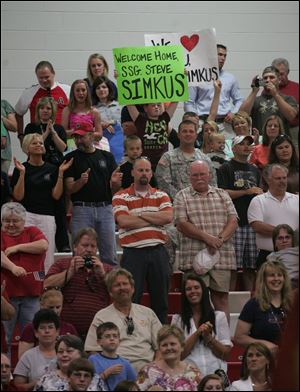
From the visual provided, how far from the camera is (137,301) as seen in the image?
32.6 ft

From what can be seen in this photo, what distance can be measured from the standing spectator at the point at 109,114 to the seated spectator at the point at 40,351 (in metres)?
3.91

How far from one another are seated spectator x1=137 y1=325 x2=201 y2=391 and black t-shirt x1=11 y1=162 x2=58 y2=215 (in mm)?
2266

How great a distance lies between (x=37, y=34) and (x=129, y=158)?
13.4 ft

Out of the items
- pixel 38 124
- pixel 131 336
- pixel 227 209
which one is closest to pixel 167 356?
pixel 131 336

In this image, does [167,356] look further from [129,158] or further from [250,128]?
[250,128]

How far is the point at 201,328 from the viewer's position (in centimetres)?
912

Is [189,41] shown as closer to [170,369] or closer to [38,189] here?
[38,189]

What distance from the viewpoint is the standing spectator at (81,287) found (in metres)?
9.43

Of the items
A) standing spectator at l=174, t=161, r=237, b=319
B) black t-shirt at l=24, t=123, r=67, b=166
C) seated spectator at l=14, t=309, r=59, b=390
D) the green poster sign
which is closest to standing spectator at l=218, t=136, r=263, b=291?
standing spectator at l=174, t=161, r=237, b=319

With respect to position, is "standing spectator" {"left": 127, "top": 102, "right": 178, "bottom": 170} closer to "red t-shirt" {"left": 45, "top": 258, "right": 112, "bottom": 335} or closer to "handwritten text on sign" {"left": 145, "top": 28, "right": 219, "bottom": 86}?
"handwritten text on sign" {"left": 145, "top": 28, "right": 219, "bottom": 86}

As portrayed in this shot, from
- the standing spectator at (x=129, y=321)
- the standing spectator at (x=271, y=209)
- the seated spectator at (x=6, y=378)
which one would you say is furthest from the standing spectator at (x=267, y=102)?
the seated spectator at (x=6, y=378)

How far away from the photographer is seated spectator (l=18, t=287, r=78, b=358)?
902cm

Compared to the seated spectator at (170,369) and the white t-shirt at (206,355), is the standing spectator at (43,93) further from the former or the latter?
the seated spectator at (170,369)

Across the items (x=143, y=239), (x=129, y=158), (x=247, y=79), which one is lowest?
(x=143, y=239)
